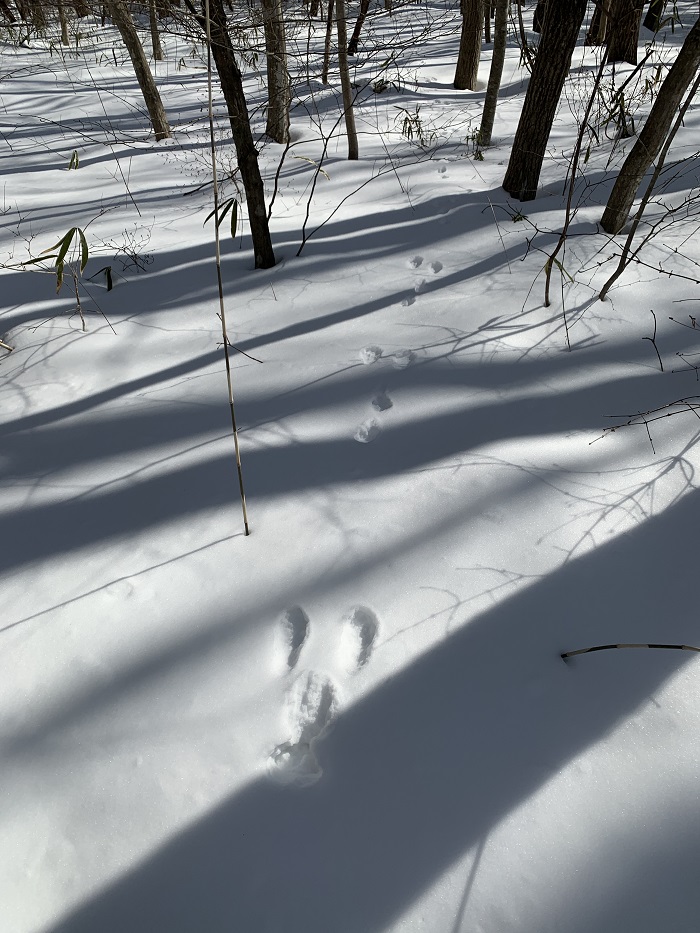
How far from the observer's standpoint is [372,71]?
20.4ft

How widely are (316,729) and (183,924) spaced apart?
1.22ft

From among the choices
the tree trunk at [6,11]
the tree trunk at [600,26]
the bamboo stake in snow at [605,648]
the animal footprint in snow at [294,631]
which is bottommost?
the animal footprint in snow at [294,631]

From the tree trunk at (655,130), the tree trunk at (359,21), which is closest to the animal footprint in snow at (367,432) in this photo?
the tree trunk at (655,130)

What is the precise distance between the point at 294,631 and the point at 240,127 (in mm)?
2004

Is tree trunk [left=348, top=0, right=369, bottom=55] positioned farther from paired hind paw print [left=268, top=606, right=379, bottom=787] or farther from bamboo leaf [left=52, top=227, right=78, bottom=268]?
paired hind paw print [left=268, top=606, right=379, bottom=787]

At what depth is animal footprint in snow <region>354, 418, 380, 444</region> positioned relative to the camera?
5.86 feet

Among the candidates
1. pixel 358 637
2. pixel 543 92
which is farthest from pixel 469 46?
pixel 358 637

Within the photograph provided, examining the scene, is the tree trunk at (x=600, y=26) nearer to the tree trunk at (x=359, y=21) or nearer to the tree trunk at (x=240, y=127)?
the tree trunk at (x=359, y=21)

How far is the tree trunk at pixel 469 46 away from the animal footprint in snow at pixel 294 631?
19.1 feet

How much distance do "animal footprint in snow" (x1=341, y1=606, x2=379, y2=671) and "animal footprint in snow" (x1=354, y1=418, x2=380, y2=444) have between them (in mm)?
603

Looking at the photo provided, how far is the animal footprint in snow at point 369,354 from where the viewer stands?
2082mm

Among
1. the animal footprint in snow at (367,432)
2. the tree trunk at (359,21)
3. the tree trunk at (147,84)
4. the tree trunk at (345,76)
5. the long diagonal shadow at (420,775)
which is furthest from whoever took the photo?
the tree trunk at (147,84)

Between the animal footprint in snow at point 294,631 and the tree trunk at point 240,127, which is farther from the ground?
the tree trunk at point 240,127

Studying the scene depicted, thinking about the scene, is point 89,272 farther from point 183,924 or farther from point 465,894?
point 465,894
